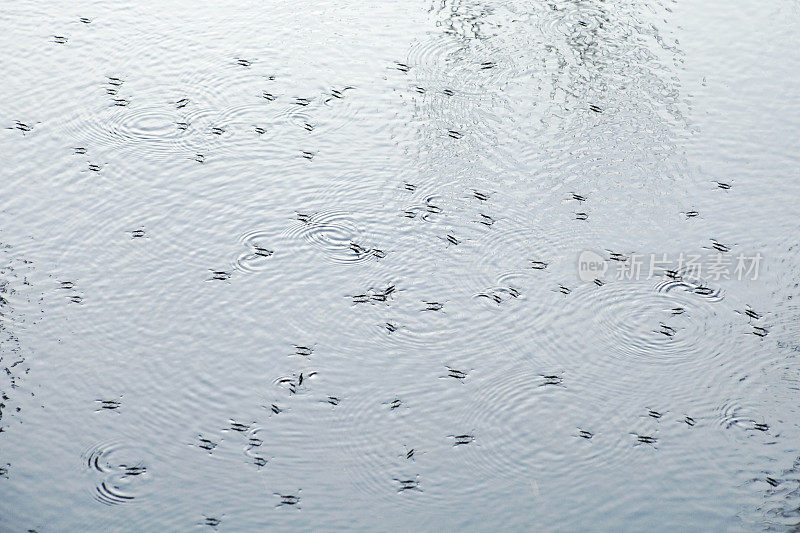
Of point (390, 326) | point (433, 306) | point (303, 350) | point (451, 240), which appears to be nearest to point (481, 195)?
point (451, 240)

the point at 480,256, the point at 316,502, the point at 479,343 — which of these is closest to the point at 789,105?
the point at 480,256

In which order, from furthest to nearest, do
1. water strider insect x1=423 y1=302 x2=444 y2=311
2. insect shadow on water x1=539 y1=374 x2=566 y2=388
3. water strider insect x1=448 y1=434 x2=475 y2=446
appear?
1. water strider insect x1=423 y1=302 x2=444 y2=311
2. insect shadow on water x1=539 y1=374 x2=566 y2=388
3. water strider insect x1=448 y1=434 x2=475 y2=446

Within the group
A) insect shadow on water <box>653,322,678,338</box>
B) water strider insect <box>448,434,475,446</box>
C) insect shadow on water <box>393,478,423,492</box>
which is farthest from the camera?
insect shadow on water <box>653,322,678,338</box>

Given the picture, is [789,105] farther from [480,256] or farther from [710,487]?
[710,487]

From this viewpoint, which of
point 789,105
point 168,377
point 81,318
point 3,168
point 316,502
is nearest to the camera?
point 316,502

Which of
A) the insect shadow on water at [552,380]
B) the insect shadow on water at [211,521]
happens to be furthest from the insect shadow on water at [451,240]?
the insect shadow on water at [211,521]

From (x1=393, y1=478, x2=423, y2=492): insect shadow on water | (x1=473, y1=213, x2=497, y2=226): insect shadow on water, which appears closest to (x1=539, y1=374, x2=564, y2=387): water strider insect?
(x1=393, y1=478, x2=423, y2=492): insect shadow on water

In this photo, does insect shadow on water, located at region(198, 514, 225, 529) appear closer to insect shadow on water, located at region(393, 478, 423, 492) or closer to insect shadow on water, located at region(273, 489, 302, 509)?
insect shadow on water, located at region(273, 489, 302, 509)

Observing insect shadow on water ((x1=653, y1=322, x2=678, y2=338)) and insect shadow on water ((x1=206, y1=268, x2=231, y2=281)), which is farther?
insect shadow on water ((x1=206, y1=268, x2=231, y2=281))

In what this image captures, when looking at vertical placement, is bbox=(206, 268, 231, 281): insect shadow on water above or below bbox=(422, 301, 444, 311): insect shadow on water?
below
